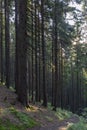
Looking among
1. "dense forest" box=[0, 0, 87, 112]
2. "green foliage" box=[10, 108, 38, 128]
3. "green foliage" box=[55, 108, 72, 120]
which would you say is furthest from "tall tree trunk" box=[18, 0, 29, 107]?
"green foliage" box=[55, 108, 72, 120]

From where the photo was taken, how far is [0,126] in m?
11.7

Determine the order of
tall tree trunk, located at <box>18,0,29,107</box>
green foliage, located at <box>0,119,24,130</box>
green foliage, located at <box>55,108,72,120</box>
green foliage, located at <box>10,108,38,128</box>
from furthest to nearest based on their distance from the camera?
green foliage, located at <box>55,108,72,120</box> < tall tree trunk, located at <box>18,0,29,107</box> < green foliage, located at <box>10,108,38,128</box> < green foliage, located at <box>0,119,24,130</box>

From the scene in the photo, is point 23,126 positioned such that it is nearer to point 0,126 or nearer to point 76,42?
point 0,126

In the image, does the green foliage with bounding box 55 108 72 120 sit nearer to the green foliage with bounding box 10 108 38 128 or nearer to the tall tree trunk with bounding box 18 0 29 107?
the tall tree trunk with bounding box 18 0 29 107

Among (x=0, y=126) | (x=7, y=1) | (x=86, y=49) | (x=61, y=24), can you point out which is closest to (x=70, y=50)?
(x=86, y=49)

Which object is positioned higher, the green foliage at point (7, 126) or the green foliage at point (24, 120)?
the green foliage at point (7, 126)

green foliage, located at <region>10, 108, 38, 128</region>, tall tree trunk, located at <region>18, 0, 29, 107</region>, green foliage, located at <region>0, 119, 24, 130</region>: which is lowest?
green foliage, located at <region>10, 108, 38, 128</region>

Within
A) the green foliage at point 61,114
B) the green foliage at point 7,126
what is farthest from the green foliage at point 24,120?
the green foliage at point 61,114

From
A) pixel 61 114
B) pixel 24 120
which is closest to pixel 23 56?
pixel 24 120

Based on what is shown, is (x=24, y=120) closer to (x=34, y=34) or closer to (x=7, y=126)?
(x=7, y=126)

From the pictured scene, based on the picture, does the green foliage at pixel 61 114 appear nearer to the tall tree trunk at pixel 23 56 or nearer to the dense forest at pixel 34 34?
the dense forest at pixel 34 34

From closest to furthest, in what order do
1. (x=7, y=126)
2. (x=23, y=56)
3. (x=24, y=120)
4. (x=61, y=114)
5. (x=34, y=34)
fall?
(x=7, y=126) → (x=24, y=120) → (x=23, y=56) → (x=34, y=34) → (x=61, y=114)

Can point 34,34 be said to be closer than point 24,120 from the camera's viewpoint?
No

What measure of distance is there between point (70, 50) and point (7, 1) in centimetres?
1976
